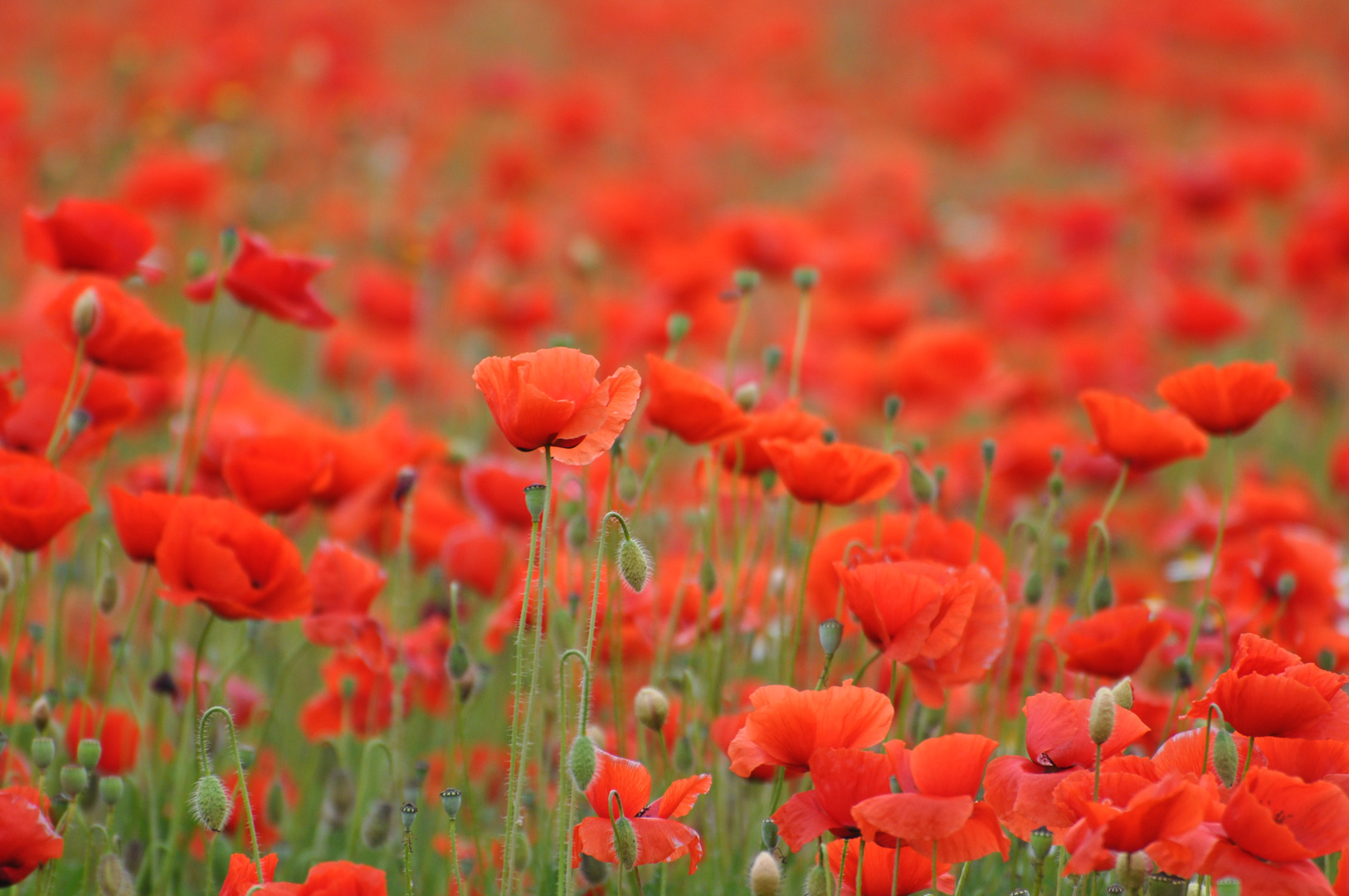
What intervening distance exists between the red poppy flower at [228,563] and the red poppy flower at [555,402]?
1.39ft

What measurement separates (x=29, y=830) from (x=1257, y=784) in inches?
47.8

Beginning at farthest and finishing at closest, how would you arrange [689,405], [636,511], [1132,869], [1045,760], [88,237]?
[88,237] < [636,511] < [689,405] < [1045,760] < [1132,869]

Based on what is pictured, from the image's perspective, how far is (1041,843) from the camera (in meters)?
1.45

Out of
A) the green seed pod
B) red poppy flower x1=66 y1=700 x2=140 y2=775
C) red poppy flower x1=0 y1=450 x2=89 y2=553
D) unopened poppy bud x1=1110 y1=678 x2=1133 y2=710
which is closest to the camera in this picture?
unopened poppy bud x1=1110 y1=678 x2=1133 y2=710

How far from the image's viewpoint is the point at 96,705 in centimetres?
225

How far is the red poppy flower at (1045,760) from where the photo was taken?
1.30 m

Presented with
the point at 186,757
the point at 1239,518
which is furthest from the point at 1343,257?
the point at 186,757

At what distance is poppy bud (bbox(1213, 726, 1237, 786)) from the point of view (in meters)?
1.29

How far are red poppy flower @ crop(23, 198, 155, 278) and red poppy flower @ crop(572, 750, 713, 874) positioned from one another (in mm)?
1295

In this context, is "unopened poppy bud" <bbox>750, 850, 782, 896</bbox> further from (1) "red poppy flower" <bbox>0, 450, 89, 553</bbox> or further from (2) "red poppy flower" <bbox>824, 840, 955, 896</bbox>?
(1) "red poppy flower" <bbox>0, 450, 89, 553</bbox>

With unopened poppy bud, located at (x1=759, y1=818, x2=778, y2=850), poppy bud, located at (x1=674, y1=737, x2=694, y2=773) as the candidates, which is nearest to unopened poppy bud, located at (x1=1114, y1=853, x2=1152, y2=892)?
unopened poppy bud, located at (x1=759, y1=818, x2=778, y2=850)

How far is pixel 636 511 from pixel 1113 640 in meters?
0.73

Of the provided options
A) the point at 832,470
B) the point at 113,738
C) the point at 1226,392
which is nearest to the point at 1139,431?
the point at 1226,392

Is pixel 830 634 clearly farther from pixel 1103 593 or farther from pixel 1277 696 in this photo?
pixel 1103 593
